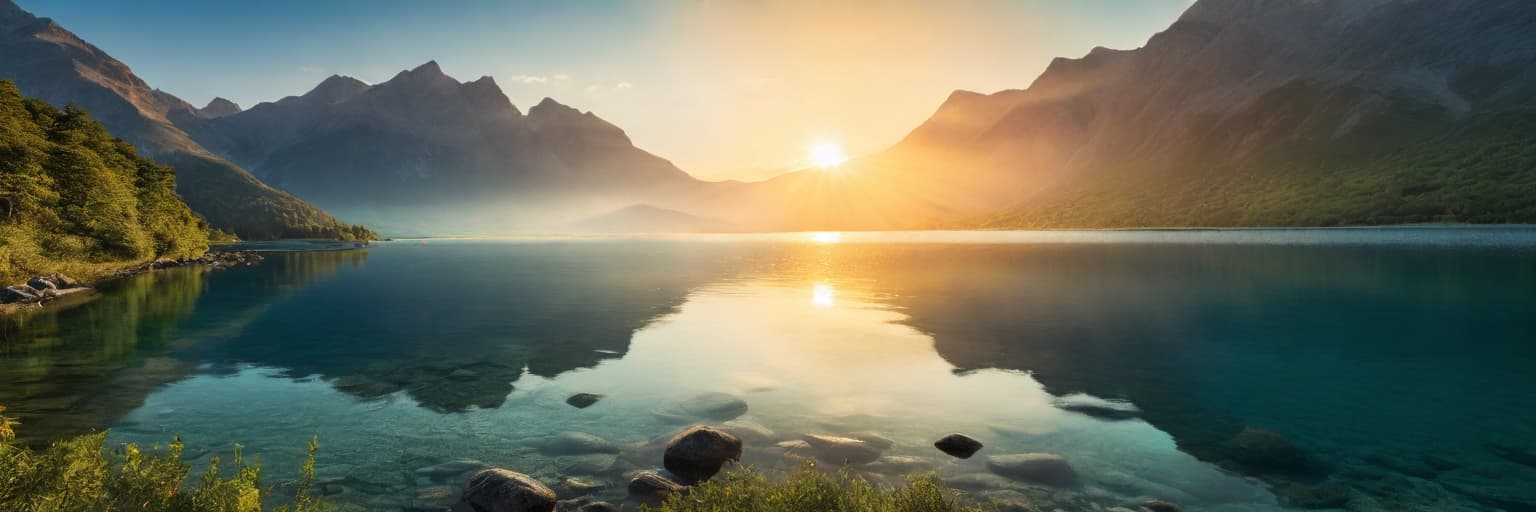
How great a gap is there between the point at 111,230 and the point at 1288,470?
360 feet

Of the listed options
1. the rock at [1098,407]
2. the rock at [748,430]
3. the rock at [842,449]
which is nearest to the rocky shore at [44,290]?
the rock at [748,430]

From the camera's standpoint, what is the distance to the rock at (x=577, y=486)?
1588 centimetres

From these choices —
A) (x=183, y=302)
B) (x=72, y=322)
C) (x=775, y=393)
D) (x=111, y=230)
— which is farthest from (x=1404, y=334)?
(x=111, y=230)

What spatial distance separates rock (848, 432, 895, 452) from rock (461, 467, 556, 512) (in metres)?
9.21

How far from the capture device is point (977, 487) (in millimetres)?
16172

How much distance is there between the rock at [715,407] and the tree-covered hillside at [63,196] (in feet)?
211

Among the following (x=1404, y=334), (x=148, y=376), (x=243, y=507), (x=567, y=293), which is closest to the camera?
(x=243, y=507)

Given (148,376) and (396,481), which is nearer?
(396,481)

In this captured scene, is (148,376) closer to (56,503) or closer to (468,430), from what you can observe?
(468,430)

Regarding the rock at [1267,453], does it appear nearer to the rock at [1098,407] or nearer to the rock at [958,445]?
the rock at [1098,407]

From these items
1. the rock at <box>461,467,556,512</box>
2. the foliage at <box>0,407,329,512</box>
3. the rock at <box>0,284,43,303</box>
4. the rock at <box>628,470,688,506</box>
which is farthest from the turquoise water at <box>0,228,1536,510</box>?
the foliage at <box>0,407,329,512</box>

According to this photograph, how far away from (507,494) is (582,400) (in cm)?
1048

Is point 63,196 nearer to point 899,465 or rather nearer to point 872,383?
point 872,383

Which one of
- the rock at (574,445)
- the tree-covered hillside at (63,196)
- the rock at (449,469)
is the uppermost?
the tree-covered hillside at (63,196)
